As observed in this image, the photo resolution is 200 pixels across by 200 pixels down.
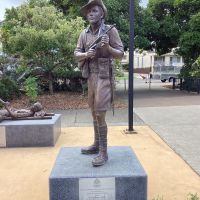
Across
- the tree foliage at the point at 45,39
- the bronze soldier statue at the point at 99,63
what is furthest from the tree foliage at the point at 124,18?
the bronze soldier statue at the point at 99,63

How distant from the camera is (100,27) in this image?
491cm

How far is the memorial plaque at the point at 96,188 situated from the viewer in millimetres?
4383

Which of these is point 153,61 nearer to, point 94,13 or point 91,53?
point 94,13

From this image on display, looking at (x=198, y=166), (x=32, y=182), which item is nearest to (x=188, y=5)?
(x=198, y=166)

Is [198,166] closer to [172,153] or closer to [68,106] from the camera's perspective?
[172,153]

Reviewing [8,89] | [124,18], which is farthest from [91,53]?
[124,18]

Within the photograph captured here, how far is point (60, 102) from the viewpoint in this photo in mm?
15125

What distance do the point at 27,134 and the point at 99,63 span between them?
3.48 meters

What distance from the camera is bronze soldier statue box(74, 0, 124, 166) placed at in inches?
189

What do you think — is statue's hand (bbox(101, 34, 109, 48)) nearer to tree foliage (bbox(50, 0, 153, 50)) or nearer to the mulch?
the mulch

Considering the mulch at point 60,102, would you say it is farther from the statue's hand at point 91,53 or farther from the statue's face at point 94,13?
the statue's hand at point 91,53

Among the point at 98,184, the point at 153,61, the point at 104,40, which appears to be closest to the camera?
the point at 98,184

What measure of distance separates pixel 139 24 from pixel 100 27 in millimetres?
14525

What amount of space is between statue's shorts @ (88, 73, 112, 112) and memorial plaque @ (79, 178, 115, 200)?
0.93 metres
